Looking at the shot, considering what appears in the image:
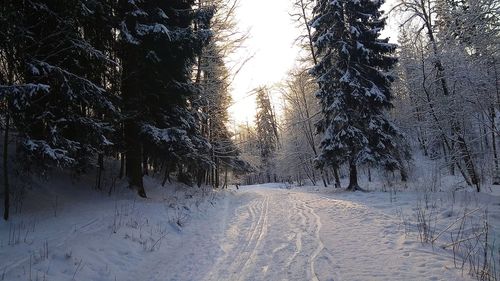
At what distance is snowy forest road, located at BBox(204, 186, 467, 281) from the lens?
5.09 meters

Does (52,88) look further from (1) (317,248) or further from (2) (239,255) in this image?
(1) (317,248)

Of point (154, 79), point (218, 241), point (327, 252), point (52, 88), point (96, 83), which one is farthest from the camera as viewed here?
point (154, 79)

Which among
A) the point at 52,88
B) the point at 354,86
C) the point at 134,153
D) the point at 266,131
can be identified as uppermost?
the point at 266,131

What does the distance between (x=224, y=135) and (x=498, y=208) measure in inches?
837

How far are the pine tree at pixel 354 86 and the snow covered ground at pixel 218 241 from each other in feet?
21.9

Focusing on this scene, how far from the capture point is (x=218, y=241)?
7.96 m

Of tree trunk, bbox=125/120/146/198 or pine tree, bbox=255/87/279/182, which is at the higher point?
pine tree, bbox=255/87/279/182

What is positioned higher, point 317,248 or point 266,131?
point 266,131

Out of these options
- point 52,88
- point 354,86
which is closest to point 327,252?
point 52,88

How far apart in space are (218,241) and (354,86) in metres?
12.5

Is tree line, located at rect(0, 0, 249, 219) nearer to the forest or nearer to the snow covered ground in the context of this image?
the forest

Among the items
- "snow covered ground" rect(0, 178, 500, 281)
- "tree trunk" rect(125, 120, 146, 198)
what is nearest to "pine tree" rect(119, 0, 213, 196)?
"tree trunk" rect(125, 120, 146, 198)

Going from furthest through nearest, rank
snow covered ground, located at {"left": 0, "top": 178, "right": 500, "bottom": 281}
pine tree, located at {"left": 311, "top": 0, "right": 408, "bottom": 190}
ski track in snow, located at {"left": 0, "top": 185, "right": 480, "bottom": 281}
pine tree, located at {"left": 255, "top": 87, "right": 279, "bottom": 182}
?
pine tree, located at {"left": 255, "top": 87, "right": 279, "bottom": 182}, pine tree, located at {"left": 311, "top": 0, "right": 408, "bottom": 190}, snow covered ground, located at {"left": 0, "top": 178, "right": 500, "bottom": 281}, ski track in snow, located at {"left": 0, "top": 185, "right": 480, "bottom": 281}

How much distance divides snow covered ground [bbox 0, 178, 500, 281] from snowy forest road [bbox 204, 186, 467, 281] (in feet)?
0.06
